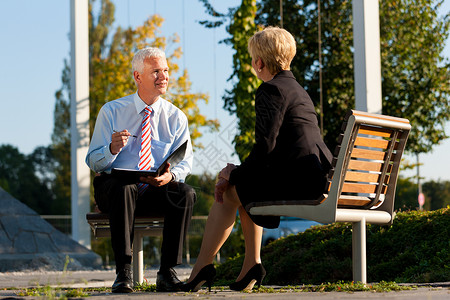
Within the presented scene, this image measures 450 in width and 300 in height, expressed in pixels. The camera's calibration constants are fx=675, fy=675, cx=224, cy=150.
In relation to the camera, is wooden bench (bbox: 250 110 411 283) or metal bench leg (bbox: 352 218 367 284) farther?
metal bench leg (bbox: 352 218 367 284)

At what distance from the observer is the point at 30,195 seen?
120 feet

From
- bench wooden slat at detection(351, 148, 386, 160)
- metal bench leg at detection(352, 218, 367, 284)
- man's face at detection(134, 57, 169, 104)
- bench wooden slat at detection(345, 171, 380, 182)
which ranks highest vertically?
man's face at detection(134, 57, 169, 104)

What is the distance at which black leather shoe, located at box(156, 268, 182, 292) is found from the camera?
378 centimetres

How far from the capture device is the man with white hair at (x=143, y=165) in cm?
380

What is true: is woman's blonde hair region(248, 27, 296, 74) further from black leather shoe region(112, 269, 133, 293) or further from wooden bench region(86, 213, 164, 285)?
black leather shoe region(112, 269, 133, 293)

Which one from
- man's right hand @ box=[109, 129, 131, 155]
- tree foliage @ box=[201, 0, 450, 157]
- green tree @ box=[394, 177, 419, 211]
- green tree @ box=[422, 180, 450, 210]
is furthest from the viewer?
green tree @ box=[422, 180, 450, 210]

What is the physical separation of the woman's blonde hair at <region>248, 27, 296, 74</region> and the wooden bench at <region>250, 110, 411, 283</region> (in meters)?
0.55

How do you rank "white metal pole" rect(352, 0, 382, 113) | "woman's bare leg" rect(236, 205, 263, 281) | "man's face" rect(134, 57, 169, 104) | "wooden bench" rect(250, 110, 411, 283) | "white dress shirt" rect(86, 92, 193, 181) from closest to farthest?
"wooden bench" rect(250, 110, 411, 283)
"woman's bare leg" rect(236, 205, 263, 281)
"white dress shirt" rect(86, 92, 193, 181)
"man's face" rect(134, 57, 169, 104)
"white metal pole" rect(352, 0, 382, 113)

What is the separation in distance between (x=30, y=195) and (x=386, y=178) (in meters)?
34.6

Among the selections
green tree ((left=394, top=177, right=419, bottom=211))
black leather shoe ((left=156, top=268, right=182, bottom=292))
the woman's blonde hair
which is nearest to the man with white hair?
black leather shoe ((left=156, top=268, right=182, bottom=292))

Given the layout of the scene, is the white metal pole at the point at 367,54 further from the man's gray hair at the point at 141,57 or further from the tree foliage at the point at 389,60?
the tree foliage at the point at 389,60

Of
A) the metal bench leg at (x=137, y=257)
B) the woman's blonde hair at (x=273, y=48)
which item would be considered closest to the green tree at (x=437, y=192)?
the metal bench leg at (x=137, y=257)

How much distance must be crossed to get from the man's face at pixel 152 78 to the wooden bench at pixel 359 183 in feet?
3.65

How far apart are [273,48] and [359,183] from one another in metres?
0.87
